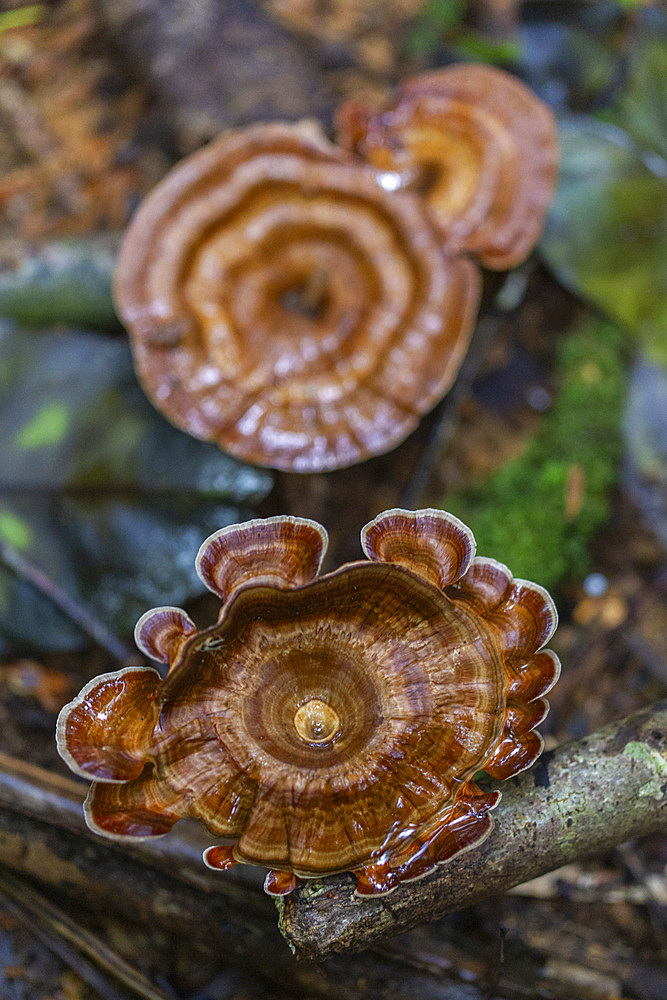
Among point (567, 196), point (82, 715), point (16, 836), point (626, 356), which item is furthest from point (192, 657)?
point (567, 196)

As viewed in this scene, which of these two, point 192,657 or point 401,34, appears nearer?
point 192,657

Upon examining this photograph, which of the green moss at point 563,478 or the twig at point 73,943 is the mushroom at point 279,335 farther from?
the twig at point 73,943

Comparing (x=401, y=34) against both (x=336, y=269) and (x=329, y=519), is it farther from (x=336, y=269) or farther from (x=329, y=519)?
(x=329, y=519)

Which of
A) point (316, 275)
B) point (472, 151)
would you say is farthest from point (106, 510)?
point (472, 151)

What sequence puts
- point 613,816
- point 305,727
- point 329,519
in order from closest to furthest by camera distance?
point 305,727, point 613,816, point 329,519

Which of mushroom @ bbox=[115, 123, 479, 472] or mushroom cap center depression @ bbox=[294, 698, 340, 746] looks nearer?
mushroom cap center depression @ bbox=[294, 698, 340, 746]

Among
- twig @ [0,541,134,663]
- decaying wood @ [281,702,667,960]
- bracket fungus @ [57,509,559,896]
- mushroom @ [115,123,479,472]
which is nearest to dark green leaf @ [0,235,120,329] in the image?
mushroom @ [115,123,479,472]

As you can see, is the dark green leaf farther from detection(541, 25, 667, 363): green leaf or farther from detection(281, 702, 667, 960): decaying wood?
detection(281, 702, 667, 960): decaying wood
